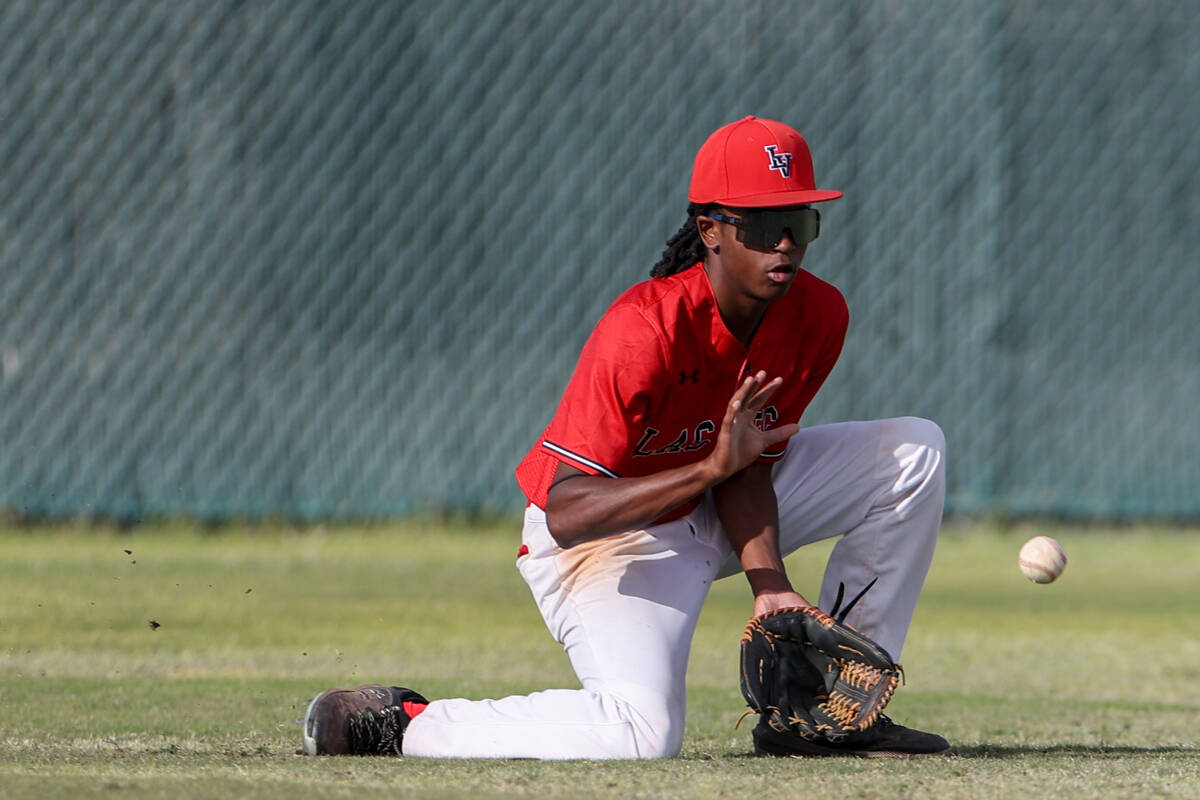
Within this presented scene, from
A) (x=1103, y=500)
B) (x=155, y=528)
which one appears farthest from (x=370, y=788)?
(x=1103, y=500)

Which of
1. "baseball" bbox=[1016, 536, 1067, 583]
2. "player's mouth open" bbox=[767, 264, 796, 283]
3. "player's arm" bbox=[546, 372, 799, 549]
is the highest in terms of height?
"player's mouth open" bbox=[767, 264, 796, 283]

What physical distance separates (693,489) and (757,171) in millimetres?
764

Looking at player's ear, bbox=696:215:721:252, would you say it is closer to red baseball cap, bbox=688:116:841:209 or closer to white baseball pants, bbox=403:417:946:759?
red baseball cap, bbox=688:116:841:209

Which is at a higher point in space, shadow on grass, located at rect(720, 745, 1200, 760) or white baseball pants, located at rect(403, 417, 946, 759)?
white baseball pants, located at rect(403, 417, 946, 759)

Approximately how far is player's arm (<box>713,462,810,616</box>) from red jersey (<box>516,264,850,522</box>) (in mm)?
84

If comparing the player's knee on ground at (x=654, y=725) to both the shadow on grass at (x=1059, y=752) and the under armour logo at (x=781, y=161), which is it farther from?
the under armour logo at (x=781, y=161)

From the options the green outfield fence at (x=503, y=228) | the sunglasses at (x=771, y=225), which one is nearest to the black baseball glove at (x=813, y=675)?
the sunglasses at (x=771, y=225)

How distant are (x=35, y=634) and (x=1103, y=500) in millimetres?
5544

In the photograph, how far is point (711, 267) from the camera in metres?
4.10

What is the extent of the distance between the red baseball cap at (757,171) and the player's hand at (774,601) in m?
0.89

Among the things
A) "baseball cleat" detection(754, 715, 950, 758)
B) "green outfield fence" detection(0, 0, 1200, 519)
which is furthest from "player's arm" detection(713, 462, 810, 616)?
"green outfield fence" detection(0, 0, 1200, 519)

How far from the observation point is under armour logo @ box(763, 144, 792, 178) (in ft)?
12.9

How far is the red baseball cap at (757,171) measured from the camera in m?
3.90

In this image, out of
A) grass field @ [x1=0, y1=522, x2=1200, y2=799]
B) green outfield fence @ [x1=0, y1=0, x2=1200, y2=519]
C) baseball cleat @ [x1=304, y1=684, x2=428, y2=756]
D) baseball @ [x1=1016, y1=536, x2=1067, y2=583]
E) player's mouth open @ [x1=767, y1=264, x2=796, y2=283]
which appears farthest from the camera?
green outfield fence @ [x1=0, y1=0, x2=1200, y2=519]
